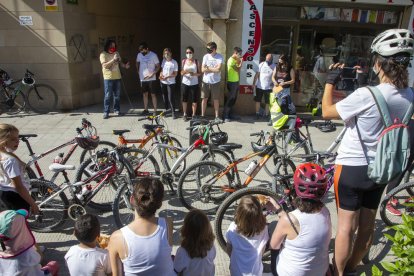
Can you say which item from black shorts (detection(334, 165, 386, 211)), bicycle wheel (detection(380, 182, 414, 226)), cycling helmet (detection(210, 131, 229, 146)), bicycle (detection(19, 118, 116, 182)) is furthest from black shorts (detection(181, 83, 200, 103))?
black shorts (detection(334, 165, 386, 211))

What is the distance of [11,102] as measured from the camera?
858 cm

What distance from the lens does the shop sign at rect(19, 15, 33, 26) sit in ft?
27.2

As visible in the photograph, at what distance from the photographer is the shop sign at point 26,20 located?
830cm

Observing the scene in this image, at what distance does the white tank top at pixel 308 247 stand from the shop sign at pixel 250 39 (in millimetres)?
6343

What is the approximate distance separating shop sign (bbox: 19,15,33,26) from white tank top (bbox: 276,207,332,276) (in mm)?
8252

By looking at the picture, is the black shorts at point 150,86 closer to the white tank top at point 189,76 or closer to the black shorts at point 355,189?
the white tank top at point 189,76

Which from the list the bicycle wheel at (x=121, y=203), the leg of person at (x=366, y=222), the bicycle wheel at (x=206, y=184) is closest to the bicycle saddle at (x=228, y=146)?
the bicycle wheel at (x=206, y=184)

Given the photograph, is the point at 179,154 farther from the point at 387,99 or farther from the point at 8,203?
the point at 387,99

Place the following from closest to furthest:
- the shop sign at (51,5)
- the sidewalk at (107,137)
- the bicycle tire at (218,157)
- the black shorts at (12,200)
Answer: the black shorts at (12,200)
the sidewalk at (107,137)
the bicycle tire at (218,157)
the shop sign at (51,5)

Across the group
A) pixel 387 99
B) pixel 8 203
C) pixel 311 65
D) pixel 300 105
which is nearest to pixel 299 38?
pixel 311 65

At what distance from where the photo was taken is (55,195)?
12.1ft

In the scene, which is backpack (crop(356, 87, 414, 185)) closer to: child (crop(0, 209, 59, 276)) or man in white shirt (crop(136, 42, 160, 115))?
child (crop(0, 209, 59, 276))

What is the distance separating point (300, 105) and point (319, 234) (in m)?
7.58

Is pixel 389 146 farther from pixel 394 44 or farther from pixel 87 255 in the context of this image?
pixel 87 255
